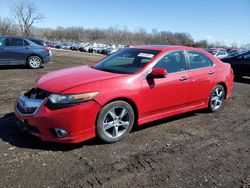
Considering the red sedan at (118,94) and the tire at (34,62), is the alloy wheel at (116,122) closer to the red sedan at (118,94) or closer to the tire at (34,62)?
the red sedan at (118,94)

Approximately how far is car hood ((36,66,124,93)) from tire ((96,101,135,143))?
19.5 inches

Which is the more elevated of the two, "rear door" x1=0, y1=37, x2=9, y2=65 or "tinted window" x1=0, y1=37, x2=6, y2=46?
"tinted window" x1=0, y1=37, x2=6, y2=46

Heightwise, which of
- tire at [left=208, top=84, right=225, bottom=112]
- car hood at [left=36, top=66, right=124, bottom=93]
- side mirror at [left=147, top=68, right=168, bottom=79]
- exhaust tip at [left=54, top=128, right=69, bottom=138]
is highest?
side mirror at [left=147, top=68, right=168, bottom=79]

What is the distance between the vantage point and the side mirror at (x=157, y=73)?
4730 mm

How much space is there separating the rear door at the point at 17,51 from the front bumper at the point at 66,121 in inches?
376

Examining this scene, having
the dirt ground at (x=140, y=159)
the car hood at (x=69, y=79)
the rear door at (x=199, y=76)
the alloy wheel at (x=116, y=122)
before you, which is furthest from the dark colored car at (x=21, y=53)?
the alloy wheel at (x=116, y=122)

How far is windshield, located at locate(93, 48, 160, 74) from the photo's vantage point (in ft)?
16.4

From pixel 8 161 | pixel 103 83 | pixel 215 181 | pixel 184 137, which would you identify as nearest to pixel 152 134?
pixel 184 137

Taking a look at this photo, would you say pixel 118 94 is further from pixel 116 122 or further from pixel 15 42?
pixel 15 42

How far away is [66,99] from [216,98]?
373 cm

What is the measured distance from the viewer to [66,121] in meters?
3.97

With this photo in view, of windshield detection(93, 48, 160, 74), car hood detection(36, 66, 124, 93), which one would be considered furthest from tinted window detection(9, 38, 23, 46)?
car hood detection(36, 66, 124, 93)

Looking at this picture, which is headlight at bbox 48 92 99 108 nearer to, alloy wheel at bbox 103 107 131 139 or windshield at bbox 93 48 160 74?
alloy wheel at bbox 103 107 131 139

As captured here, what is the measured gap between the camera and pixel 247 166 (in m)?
3.91
